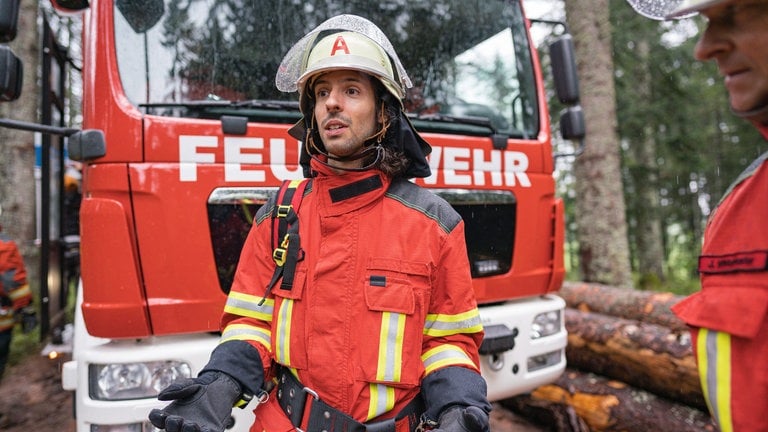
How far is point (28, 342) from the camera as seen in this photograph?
687 centimetres

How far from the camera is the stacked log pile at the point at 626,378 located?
345 cm

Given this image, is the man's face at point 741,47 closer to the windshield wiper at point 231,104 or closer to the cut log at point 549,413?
the windshield wiper at point 231,104

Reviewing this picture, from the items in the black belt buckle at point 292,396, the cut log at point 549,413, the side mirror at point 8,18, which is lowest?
the cut log at point 549,413

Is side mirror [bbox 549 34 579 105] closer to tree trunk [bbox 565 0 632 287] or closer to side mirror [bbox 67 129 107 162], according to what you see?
side mirror [bbox 67 129 107 162]

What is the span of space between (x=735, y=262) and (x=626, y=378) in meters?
3.42

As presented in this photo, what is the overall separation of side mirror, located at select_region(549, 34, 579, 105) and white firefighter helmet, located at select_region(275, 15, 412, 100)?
1825 millimetres

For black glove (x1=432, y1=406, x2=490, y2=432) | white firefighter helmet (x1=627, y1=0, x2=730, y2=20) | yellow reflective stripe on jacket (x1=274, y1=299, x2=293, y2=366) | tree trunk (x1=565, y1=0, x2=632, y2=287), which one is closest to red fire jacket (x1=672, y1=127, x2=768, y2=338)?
white firefighter helmet (x1=627, y1=0, x2=730, y2=20)

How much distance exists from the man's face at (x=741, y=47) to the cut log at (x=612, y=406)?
9.81 feet

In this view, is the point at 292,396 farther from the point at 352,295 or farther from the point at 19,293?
the point at 19,293

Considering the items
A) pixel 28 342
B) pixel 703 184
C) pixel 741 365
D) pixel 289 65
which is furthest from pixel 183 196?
pixel 703 184

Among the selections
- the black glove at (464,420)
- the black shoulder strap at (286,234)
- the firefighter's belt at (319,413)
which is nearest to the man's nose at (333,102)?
the black shoulder strap at (286,234)

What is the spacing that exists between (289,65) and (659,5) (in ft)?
4.46

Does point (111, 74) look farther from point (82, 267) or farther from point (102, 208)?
point (82, 267)

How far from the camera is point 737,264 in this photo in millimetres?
916
